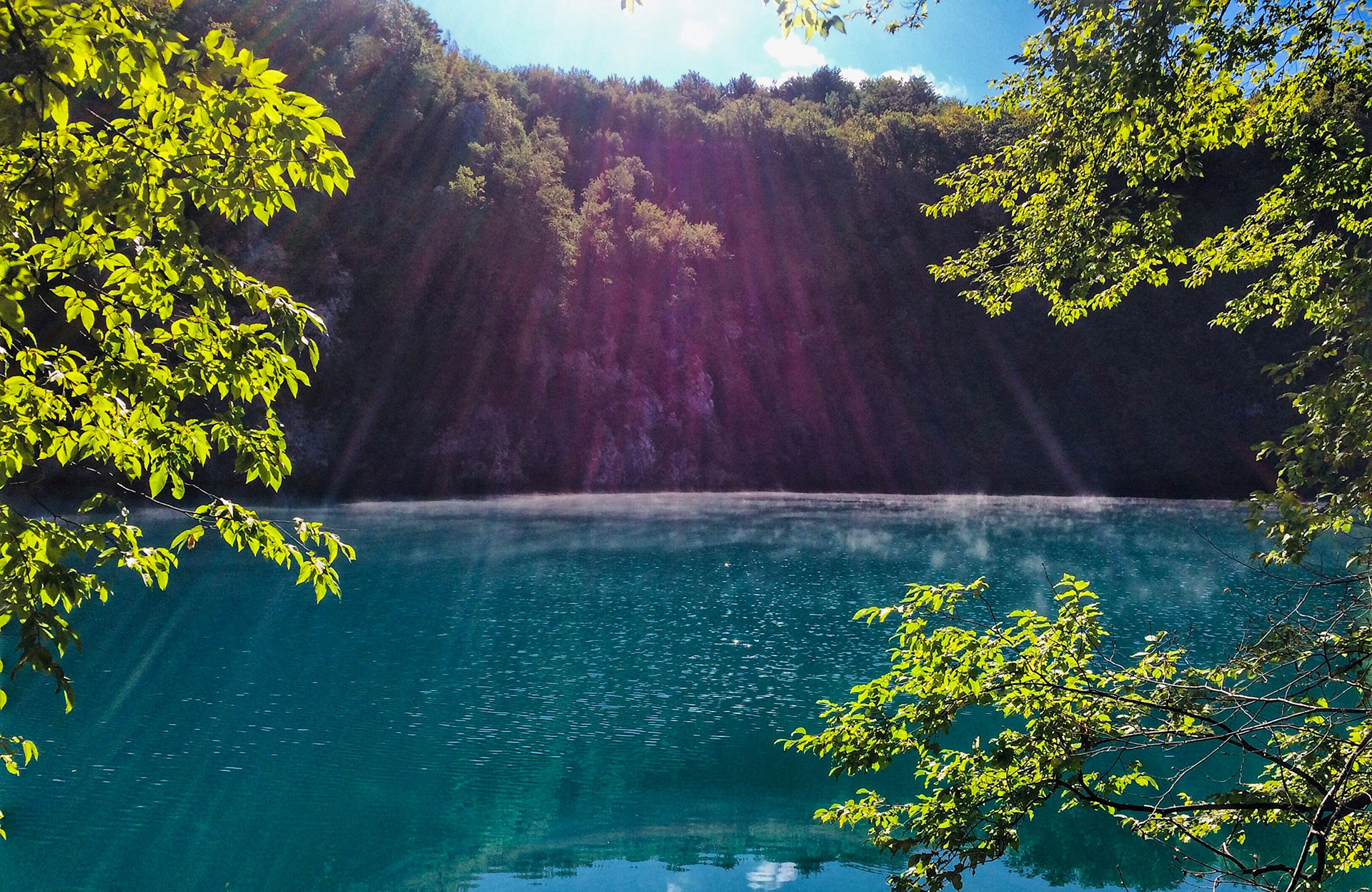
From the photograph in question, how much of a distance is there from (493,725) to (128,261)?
12434 millimetres

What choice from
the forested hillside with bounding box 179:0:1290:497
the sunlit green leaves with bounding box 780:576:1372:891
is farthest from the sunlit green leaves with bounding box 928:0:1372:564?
the forested hillside with bounding box 179:0:1290:497

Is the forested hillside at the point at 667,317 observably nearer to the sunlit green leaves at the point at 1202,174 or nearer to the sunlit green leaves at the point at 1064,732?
the sunlit green leaves at the point at 1202,174

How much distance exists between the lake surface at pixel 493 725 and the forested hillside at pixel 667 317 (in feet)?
96.6

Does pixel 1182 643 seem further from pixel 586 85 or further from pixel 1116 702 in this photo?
pixel 586 85

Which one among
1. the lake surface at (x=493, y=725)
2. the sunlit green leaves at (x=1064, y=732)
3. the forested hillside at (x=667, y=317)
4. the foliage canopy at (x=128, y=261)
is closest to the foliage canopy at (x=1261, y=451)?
the sunlit green leaves at (x=1064, y=732)

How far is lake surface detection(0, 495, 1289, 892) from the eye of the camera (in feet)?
33.2

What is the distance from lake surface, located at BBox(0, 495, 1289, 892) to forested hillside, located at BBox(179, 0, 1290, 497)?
29.5 m

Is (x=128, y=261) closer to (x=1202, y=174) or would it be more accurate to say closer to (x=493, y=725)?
(x=1202, y=174)

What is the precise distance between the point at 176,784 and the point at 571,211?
62850mm

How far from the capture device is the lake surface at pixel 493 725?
1013 centimetres

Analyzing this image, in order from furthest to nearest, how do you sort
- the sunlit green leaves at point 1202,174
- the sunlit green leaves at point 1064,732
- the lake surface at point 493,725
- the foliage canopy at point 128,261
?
the lake surface at point 493,725, the sunlit green leaves at point 1202,174, the sunlit green leaves at point 1064,732, the foliage canopy at point 128,261

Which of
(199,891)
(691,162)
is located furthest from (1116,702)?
(691,162)

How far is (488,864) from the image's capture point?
10180 mm

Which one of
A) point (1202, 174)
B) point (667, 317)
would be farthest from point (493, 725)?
point (667, 317)
